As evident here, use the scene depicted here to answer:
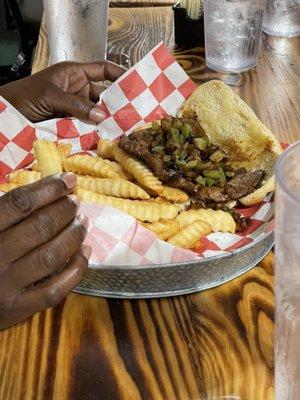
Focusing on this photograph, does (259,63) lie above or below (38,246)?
below

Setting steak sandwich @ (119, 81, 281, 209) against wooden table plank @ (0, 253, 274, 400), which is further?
steak sandwich @ (119, 81, 281, 209)

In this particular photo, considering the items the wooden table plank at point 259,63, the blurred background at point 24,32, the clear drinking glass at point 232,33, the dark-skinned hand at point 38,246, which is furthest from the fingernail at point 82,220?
the blurred background at point 24,32

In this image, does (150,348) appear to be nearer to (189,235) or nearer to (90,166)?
(189,235)

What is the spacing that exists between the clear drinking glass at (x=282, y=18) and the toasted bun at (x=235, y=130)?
0.89 meters

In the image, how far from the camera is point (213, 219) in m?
1.27

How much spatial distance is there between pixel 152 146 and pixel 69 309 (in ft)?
1.65

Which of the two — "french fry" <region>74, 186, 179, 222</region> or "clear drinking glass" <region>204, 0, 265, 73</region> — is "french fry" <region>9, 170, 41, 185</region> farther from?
"clear drinking glass" <region>204, 0, 265, 73</region>

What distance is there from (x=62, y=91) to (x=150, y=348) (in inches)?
37.6

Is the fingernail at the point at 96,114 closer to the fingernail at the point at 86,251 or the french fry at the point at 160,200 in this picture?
the french fry at the point at 160,200

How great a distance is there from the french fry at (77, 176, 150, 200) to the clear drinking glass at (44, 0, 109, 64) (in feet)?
2.76

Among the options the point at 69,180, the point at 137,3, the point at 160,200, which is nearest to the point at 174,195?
the point at 160,200

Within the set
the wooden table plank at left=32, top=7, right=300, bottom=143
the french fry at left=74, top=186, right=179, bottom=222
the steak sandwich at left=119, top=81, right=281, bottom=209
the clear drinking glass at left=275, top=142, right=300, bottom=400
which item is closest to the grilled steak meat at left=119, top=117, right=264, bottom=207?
the steak sandwich at left=119, top=81, right=281, bottom=209

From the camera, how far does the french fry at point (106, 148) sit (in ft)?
5.08

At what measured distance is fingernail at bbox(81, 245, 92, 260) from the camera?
1044mm
